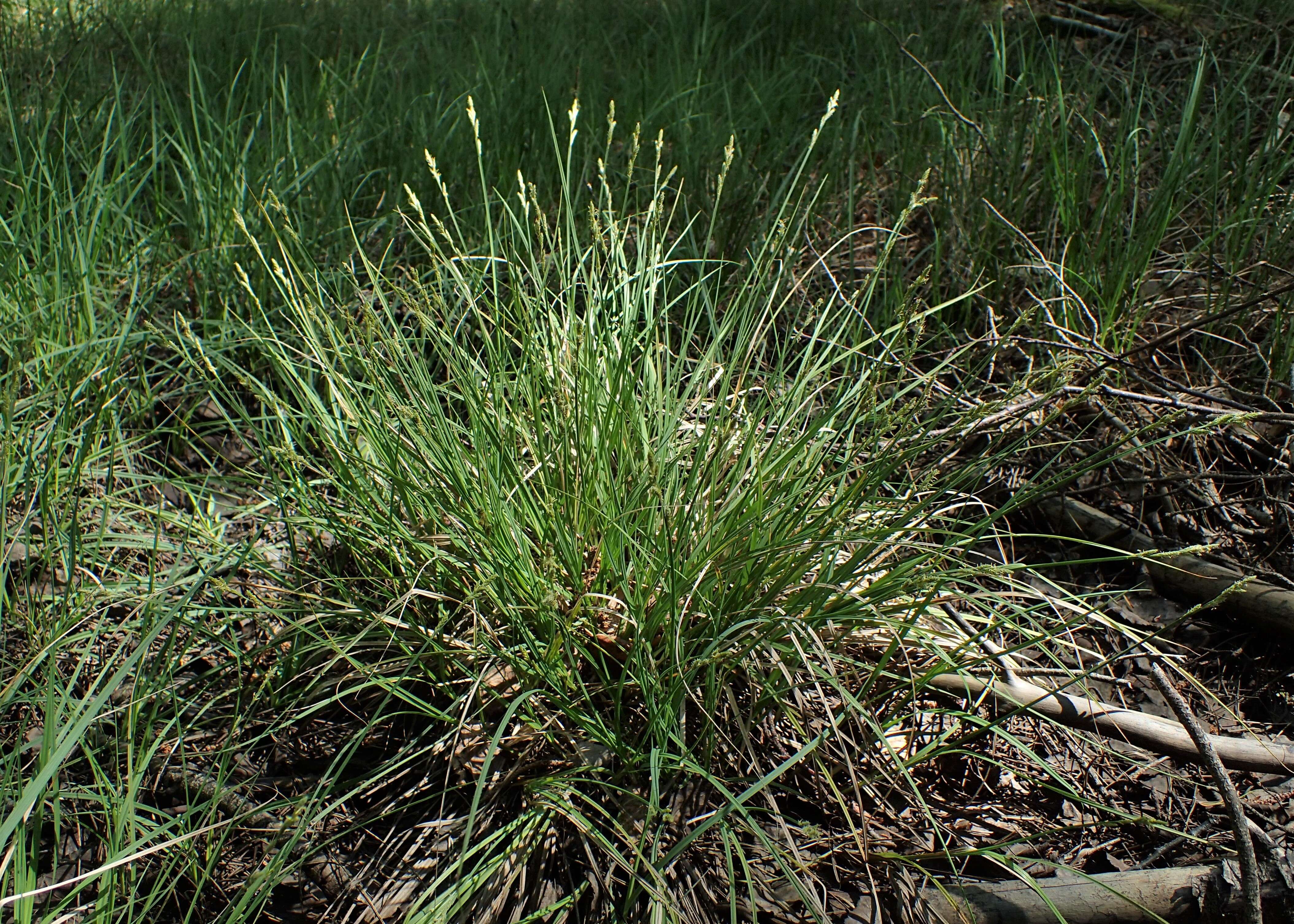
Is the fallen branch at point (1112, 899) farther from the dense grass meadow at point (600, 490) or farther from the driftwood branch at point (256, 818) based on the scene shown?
the driftwood branch at point (256, 818)

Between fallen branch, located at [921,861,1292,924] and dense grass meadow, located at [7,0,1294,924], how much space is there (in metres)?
0.05

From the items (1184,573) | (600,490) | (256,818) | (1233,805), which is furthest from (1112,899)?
(256,818)

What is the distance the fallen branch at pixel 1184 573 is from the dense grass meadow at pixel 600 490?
0.06 m

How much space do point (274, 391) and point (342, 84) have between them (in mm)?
1146

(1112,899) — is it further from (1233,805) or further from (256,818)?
(256,818)

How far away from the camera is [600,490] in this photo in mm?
1385

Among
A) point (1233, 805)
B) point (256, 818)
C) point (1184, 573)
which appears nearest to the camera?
point (1233, 805)

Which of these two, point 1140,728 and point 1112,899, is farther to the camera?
point 1140,728

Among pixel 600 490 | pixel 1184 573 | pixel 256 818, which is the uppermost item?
pixel 600 490

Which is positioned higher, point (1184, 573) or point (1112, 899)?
point (1184, 573)

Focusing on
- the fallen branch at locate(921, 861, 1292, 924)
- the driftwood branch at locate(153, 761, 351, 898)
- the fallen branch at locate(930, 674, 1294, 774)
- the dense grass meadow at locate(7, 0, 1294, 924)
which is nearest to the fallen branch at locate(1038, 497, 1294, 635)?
the dense grass meadow at locate(7, 0, 1294, 924)

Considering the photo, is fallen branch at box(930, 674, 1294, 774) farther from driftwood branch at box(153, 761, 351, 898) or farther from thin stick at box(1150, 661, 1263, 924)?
driftwood branch at box(153, 761, 351, 898)

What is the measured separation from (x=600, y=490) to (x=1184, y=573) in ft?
4.01

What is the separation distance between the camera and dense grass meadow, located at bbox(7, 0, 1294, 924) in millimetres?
1274
